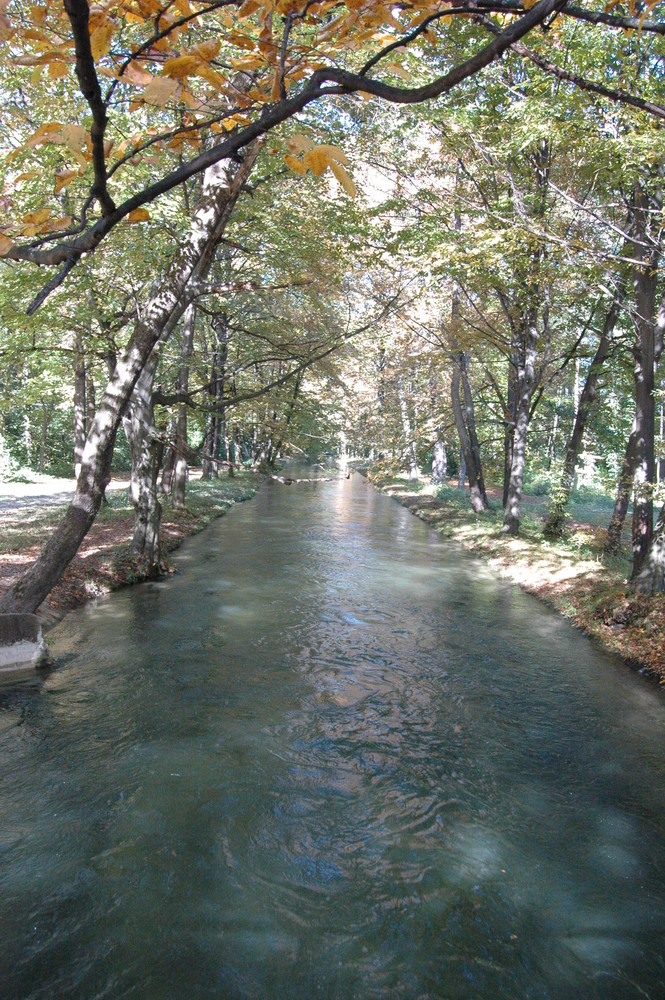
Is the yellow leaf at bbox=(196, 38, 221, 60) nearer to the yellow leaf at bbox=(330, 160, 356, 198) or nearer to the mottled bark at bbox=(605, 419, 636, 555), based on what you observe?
the yellow leaf at bbox=(330, 160, 356, 198)

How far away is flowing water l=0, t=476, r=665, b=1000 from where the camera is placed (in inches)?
145

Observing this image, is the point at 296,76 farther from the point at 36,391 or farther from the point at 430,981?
the point at 36,391

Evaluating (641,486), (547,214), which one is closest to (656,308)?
(547,214)

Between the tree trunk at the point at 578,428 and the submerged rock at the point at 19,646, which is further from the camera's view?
the tree trunk at the point at 578,428

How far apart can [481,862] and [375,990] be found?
1.35m

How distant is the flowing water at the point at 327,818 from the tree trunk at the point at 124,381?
1219 mm

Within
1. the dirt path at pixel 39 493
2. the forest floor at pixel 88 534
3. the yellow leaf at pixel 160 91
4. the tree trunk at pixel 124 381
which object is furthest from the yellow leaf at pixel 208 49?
the dirt path at pixel 39 493

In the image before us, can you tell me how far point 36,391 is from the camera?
19078mm

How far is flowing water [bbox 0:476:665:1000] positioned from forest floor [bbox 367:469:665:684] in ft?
1.95

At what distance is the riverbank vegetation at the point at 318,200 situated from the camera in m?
2.19

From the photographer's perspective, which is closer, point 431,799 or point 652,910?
point 652,910

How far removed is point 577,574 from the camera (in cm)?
1317

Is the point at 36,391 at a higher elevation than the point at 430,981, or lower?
higher

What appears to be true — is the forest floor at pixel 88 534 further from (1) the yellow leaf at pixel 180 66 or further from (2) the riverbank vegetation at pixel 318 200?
(1) the yellow leaf at pixel 180 66
